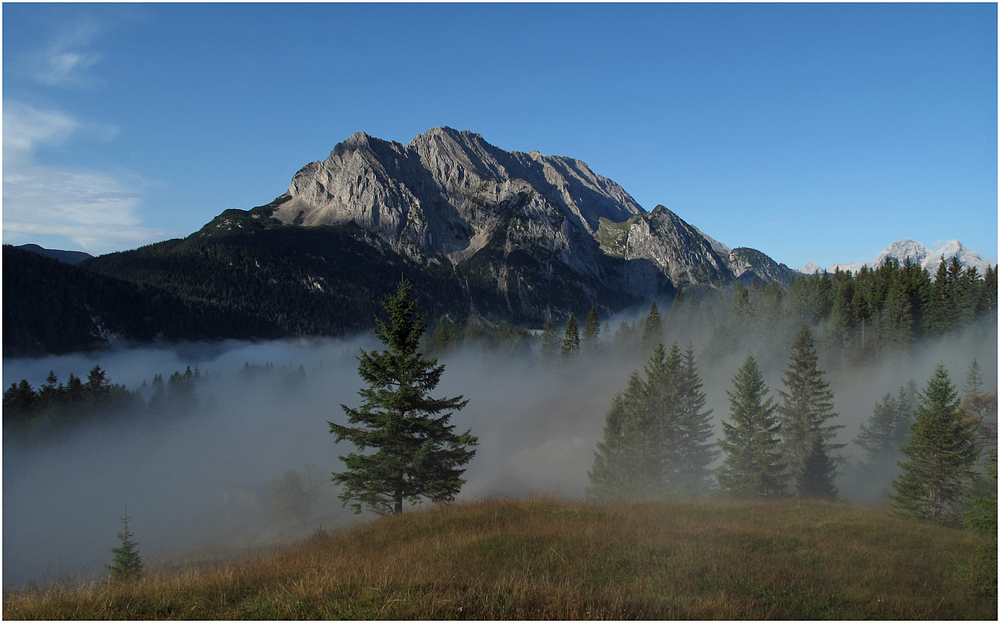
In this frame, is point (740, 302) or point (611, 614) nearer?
point (611, 614)

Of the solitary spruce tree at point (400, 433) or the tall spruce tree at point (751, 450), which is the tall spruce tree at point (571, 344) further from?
the solitary spruce tree at point (400, 433)

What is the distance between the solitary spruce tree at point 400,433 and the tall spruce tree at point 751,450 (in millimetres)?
22941

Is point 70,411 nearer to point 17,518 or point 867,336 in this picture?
point 17,518

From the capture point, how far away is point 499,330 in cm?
13375

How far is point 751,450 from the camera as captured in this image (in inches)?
1483

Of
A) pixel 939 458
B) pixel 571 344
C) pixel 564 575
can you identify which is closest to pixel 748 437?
pixel 939 458

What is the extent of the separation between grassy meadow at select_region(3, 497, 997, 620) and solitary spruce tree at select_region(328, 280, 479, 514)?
5615 mm

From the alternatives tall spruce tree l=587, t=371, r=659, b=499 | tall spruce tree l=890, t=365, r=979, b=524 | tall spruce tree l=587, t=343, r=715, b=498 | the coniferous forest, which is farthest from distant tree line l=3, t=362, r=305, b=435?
tall spruce tree l=890, t=365, r=979, b=524

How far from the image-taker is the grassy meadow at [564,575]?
893 cm

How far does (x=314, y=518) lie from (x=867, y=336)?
283 feet

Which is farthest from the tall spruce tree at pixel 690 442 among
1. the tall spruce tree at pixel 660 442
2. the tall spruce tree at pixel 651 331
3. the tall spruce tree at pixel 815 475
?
the tall spruce tree at pixel 651 331

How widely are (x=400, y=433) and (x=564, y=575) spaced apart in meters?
13.1

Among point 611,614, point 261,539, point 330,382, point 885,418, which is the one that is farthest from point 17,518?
point 885,418

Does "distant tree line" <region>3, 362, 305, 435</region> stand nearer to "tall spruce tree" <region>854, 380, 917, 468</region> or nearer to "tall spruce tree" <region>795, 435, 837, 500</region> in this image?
"tall spruce tree" <region>795, 435, 837, 500</region>
